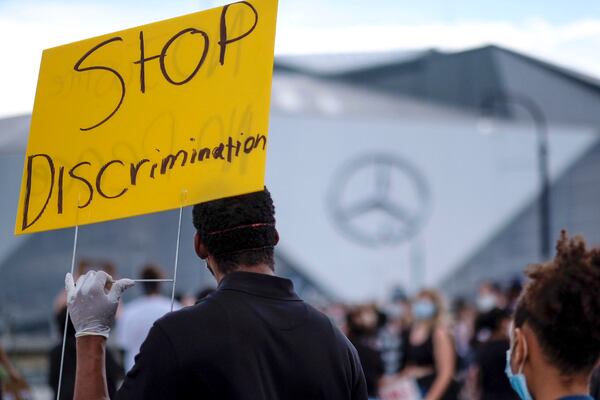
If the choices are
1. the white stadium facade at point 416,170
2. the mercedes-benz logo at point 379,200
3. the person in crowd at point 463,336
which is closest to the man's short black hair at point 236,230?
the person in crowd at point 463,336

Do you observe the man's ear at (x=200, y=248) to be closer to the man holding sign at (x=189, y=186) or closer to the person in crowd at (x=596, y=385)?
the man holding sign at (x=189, y=186)

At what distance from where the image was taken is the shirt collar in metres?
2.43

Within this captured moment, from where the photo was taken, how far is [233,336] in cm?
234

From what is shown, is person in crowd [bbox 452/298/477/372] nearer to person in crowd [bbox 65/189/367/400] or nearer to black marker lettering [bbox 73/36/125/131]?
black marker lettering [bbox 73/36/125/131]

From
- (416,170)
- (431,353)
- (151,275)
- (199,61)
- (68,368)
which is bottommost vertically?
(68,368)

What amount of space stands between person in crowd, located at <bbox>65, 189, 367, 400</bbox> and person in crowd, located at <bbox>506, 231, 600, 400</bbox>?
1.82 ft

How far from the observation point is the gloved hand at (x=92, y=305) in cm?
251

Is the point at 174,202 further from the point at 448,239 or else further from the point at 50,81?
the point at 448,239

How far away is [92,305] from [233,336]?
0.38 metres

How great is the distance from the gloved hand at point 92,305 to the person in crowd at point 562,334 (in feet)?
3.20

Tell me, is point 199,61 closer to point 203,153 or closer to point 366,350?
point 203,153

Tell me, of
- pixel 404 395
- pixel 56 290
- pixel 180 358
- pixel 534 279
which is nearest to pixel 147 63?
pixel 180 358

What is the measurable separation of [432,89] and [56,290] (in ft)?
56.2

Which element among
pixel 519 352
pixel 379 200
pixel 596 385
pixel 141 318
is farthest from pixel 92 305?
pixel 379 200
